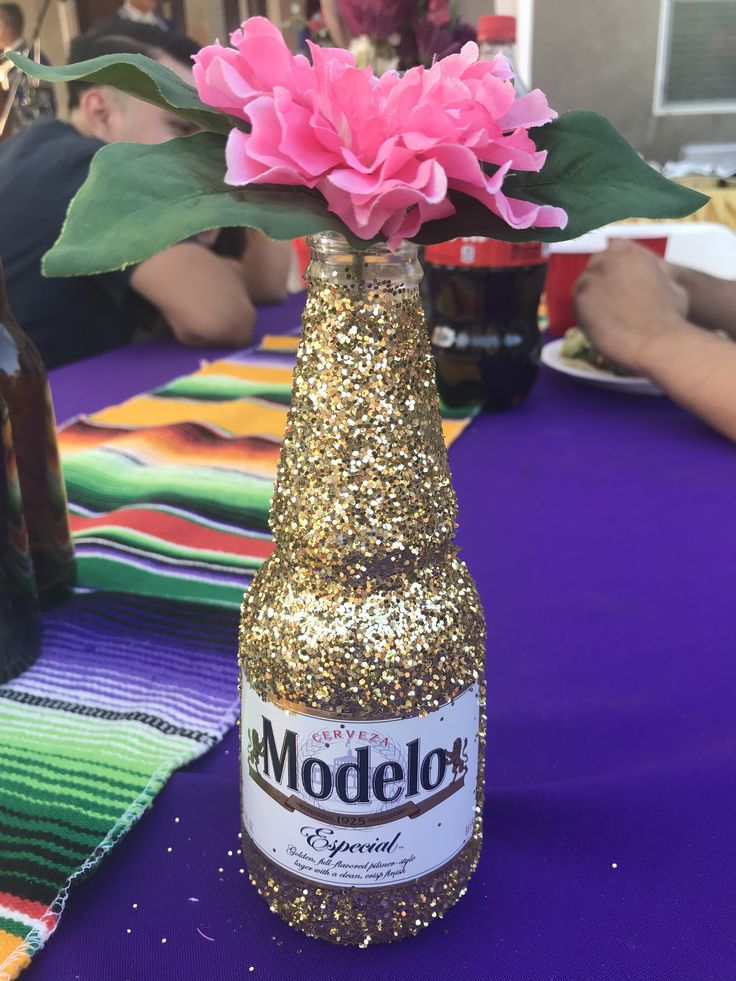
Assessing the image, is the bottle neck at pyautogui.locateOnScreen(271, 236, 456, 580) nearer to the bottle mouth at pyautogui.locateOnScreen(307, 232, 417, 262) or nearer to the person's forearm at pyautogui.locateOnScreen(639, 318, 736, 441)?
the bottle mouth at pyautogui.locateOnScreen(307, 232, 417, 262)

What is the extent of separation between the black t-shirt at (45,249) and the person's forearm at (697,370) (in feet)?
2.45

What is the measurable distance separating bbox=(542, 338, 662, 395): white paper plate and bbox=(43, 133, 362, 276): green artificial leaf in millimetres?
734

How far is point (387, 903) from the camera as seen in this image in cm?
29

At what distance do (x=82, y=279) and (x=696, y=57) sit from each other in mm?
4145

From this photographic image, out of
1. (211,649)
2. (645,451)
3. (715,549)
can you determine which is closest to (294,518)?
(211,649)

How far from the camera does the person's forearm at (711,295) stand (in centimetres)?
101

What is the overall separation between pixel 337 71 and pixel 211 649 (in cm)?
34

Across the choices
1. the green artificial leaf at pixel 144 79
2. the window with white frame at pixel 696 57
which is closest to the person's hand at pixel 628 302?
the green artificial leaf at pixel 144 79

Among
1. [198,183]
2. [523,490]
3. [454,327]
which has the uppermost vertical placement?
[198,183]

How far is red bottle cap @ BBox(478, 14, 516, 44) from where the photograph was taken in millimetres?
851

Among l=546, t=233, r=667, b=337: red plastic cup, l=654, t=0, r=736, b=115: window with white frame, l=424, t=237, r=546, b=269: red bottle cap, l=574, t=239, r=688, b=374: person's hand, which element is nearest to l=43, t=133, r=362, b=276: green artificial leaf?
l=424, t=237, r=546, b=269: red bottle cap

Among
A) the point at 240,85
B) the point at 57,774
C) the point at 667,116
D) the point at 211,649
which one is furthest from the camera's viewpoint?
the point at 667,116

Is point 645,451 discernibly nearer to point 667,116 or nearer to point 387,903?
point 387,903

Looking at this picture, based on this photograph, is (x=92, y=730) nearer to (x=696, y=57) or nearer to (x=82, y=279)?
(x=82, y=279)
